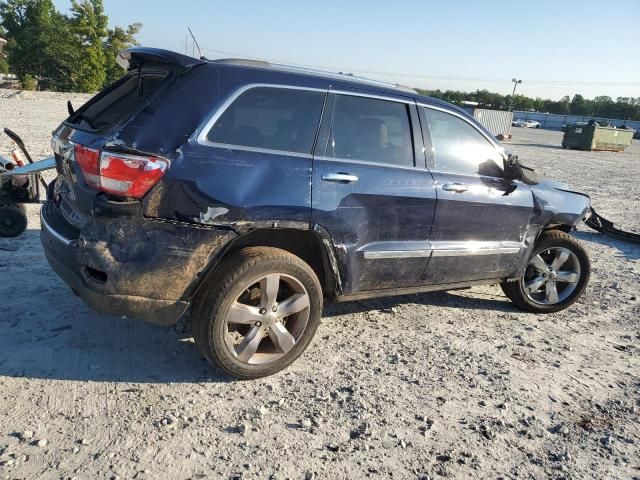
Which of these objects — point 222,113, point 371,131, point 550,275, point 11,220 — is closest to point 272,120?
point 222,113

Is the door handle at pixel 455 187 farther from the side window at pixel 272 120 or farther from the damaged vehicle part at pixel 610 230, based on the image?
the damaged vehicle part at pixel 610 230

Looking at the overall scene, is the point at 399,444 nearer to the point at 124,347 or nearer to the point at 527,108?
the point at 124,347

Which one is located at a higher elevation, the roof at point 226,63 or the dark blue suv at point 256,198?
the roof at point 226,63

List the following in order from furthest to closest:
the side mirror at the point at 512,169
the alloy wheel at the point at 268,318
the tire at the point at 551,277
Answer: the tire at the point at 551,277
the side mirror at the point at 512,169
the alloy wheel at the point at 268,318

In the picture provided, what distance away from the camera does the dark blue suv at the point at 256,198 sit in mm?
2934

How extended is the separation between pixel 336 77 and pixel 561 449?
2.69 meters

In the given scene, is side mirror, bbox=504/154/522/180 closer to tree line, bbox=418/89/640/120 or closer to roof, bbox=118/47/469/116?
roof, bbox=118/47/469/116

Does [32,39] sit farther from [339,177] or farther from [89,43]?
[339,177]

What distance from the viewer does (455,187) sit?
13.1 feet

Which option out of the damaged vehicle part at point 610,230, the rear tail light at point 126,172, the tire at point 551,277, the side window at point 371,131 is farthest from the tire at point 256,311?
the damaged vehicle part at point 610,230

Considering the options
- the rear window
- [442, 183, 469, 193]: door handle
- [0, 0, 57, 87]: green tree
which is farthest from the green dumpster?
[0, 0, 57, 87]: green tree

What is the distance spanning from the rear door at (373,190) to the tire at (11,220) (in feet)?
12.5

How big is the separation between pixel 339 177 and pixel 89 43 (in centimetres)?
5337

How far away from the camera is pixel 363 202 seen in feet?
11.5
